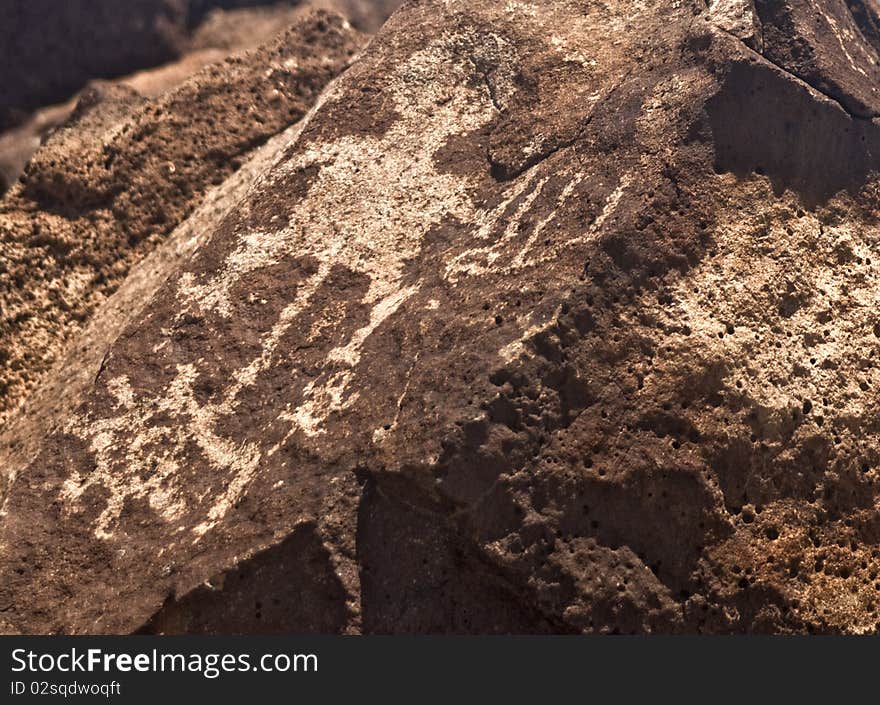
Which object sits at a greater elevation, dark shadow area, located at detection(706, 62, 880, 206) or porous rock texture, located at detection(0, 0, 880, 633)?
dark shadow area, located at detection(706, 62, 880, 206)

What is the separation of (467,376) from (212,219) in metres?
2.39

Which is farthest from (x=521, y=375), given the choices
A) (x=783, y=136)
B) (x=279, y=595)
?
(x=783, y=136)

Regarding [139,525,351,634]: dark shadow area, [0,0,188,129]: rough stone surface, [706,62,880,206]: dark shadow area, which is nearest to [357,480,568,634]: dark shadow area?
[139,525,351,634]: dark shadow area

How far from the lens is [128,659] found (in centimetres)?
436

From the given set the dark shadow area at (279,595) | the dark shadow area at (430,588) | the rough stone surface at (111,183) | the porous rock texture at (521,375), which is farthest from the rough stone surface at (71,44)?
the dark shadow area at (430,588)

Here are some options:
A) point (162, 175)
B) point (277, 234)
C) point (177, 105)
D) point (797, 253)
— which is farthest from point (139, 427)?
point (797, 253)

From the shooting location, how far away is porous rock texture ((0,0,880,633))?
432 centimetres

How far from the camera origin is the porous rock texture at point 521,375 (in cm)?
432

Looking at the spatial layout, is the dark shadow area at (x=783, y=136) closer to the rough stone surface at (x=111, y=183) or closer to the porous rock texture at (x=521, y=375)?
the porous rock texture at (x=521, y=375)

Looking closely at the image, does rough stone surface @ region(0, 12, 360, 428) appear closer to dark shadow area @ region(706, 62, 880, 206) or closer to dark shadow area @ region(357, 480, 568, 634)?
dark shadow area @ region(357, 480, 568, 634)

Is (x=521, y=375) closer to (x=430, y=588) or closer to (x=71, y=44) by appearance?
(x=430, y=588)

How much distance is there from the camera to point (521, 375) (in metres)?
4.35

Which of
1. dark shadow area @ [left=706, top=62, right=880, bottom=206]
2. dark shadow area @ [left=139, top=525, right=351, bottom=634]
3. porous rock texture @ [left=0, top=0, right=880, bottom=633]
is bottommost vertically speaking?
dark shadow area @ [left=139, top=525, right=351, bottom=634]

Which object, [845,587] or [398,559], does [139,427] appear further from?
[845,587]
